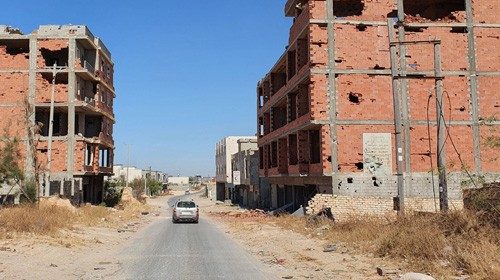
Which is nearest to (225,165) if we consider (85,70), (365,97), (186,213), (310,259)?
(85,70)

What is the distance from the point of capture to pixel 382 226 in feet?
55.1

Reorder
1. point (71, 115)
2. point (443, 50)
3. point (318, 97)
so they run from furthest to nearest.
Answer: point (71, 115), point (443, 50), point (318, 97)

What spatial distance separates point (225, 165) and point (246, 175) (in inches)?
772

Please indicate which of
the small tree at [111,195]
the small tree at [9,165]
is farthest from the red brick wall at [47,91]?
the small tree at [111,195]

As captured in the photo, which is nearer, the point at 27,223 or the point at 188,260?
the point at 188,260

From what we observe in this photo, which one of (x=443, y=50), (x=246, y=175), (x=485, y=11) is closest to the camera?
(x=443, y=50)

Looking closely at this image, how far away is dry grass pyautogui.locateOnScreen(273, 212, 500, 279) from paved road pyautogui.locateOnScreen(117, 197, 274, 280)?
3.92 m

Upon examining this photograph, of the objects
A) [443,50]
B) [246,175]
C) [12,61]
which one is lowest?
[246,175]

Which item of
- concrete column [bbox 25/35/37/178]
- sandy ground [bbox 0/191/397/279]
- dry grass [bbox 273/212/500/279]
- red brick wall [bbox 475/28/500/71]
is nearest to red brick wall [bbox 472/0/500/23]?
red brick wall [bbox 475/28/500/71]

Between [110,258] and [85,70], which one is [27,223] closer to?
[110,258]

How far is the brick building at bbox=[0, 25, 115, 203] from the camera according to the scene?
3806cm

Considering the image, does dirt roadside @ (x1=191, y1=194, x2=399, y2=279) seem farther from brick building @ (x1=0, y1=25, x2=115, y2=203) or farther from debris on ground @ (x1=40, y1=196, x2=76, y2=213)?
brick building @ (x1=0, y1=25, x2=115, y2=203)

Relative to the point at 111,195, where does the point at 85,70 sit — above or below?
above

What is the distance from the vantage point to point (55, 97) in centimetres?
3841
